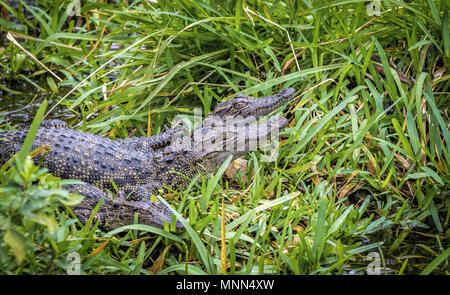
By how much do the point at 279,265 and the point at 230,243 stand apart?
317 mm

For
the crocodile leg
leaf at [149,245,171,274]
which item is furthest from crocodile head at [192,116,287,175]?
leaf at [149,245,171,274]

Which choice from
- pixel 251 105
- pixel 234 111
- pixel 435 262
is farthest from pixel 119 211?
pixel 435 262

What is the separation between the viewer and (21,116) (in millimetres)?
4762

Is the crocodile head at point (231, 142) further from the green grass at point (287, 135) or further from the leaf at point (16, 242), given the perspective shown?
the leaf at point (16, 242)

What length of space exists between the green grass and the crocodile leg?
0.10 m

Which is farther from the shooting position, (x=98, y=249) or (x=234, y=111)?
(x=234, y=111)

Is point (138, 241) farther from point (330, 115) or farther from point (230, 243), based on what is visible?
point (330, 115)

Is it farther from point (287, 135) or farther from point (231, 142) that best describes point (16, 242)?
point (287, 135)

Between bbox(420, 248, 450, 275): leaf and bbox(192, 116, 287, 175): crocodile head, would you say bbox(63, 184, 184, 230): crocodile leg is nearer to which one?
bbox(192, 116, 287, 175): crocodile head

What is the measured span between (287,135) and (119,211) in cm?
152

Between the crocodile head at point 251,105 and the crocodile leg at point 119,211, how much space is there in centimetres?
107

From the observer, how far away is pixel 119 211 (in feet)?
11.1

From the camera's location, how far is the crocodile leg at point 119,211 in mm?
3285

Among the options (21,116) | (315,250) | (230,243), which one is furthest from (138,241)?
(21,116)
